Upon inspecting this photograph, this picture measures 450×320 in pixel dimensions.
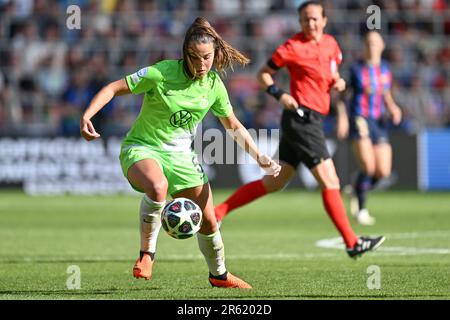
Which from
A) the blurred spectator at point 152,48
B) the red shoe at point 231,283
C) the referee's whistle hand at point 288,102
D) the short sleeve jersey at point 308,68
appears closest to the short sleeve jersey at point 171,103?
the red shoe at point 231,283

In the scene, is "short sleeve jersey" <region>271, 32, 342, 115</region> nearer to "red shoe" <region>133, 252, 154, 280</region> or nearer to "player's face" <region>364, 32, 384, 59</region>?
"red shoe" <region>133, 252, 154, 280</region>

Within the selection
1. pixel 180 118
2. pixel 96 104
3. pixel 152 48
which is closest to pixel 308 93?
pixel 180 118

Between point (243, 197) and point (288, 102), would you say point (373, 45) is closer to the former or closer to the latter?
point (243, 197)

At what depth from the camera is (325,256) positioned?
10938 mm

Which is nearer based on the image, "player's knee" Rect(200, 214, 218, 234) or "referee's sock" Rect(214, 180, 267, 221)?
"player's knee" Rect(200, 214, 218, 234)

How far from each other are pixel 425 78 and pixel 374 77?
8.46m

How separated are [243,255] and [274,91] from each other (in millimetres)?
1812

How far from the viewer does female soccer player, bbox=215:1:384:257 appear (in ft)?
34.6

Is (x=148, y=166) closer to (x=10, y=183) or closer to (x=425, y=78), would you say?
(x=10, y=183)

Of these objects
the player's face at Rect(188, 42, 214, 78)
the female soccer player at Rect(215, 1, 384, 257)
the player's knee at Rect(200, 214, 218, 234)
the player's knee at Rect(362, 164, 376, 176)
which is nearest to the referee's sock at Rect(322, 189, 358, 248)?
the female soccer player at Rect(215, 1, 384, 257)

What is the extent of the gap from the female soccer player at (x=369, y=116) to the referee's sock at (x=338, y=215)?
4.96m

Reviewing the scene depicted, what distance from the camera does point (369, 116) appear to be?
15.5 m

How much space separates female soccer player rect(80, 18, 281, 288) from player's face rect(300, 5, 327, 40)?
2.65 m
